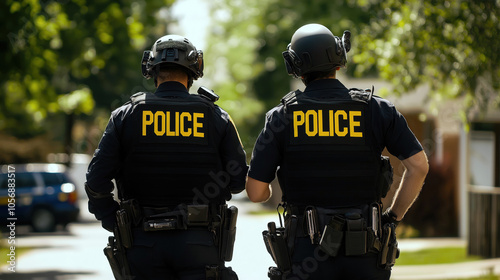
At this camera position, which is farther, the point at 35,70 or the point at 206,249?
the point at 35,70

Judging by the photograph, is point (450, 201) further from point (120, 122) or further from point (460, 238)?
point (120, 122)

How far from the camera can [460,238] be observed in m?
21.1

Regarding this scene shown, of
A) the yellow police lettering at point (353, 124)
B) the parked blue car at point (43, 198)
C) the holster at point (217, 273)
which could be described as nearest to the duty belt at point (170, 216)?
the holster at point (217, 273)

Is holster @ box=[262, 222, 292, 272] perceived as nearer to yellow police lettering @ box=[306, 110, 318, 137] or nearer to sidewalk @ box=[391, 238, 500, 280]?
yellow police lettering @ box=[306, 110, 318, 137]

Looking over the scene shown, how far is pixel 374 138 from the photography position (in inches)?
203

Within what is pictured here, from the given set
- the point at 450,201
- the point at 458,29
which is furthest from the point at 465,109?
the point at 450,201

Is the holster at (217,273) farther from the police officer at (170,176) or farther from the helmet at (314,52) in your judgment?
the helmet at (314,52)

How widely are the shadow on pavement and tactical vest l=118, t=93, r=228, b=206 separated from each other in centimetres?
896

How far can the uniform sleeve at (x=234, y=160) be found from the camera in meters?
5.62

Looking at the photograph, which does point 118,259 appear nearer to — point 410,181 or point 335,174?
point 335,174

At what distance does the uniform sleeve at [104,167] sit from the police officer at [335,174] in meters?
0.88

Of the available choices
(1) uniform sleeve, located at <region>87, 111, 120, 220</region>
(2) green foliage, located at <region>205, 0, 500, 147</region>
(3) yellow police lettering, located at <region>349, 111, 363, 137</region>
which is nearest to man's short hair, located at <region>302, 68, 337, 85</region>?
(3) yellow police lettering, located at <region>349, 111, 363, 137</region>

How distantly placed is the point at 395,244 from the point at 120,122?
180 centimetres

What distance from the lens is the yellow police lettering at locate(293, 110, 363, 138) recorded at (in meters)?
5.14
